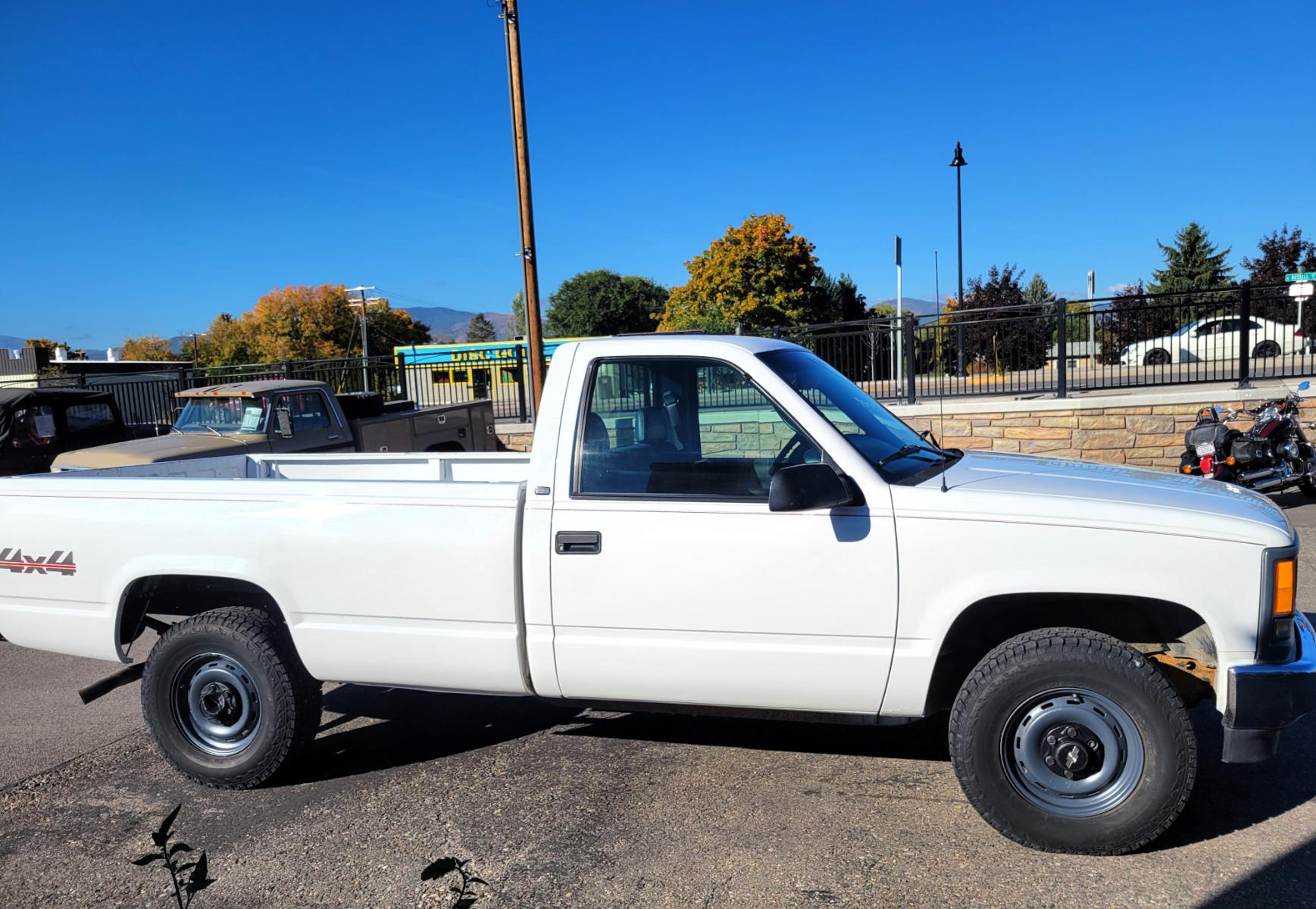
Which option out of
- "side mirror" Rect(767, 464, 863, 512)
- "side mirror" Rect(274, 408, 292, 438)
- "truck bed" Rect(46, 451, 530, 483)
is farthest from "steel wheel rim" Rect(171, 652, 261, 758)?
"side mirror" Rect(274, 408, 292, 438)

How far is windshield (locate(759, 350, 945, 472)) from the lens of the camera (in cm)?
387

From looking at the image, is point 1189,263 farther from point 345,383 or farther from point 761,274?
point 345,383

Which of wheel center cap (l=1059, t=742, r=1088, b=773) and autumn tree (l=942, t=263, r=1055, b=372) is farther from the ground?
autumn tree (l=942, t=263, r=1055, b=372)

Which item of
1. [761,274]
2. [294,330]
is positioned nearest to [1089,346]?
[761,274]

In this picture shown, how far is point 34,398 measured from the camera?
12766mm

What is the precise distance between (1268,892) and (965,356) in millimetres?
10510

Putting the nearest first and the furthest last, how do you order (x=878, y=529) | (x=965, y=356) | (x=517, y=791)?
(x=878, y=529) < (x=517, y=791) < (x=965, y=356)

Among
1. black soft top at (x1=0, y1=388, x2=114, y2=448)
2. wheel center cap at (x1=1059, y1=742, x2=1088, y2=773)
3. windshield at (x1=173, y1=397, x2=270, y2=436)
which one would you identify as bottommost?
wheel center cap at (x1=1059, y1=742, x2=1088, y2=773)

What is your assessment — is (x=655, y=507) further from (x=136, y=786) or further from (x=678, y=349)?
(x=136, y=786)

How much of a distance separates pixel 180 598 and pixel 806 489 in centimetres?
310

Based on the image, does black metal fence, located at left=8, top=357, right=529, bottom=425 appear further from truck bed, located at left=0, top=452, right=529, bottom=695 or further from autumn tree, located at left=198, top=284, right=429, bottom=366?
autumn tree, located at left=198, top=284, right=429, bottom=366

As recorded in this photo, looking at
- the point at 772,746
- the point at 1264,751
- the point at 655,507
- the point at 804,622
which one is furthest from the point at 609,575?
the point at 1264,751

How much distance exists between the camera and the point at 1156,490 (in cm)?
361

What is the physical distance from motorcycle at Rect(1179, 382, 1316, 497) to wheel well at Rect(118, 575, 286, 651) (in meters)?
9.03
